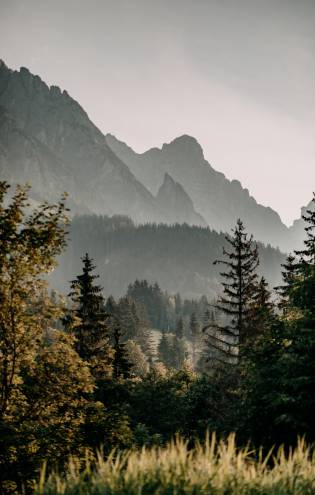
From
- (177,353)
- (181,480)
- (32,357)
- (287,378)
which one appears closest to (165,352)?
(177,353)

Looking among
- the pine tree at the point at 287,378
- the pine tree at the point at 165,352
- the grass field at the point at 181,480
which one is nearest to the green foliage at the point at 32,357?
the pine tree at the point at 287,378

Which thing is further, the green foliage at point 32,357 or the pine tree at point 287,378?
the pine tree at point 287,378

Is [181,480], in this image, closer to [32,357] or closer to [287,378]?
[32,357]

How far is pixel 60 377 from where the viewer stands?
1156 cm

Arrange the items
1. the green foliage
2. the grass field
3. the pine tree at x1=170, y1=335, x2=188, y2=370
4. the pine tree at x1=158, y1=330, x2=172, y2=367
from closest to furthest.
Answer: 1. the grass field
2. the green foliage
3. the pine tree at x1=158, y1=330, x2=172, y2=367
4. the pine tree at x1=170, y1=335, x2=188, y2=370

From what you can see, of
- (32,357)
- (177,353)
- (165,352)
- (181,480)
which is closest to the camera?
(181,480)

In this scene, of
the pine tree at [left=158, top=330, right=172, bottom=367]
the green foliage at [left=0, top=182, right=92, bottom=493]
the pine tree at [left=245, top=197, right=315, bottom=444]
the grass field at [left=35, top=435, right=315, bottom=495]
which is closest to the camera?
the grass field at [left=35, top=435, right=315, bottom=495]

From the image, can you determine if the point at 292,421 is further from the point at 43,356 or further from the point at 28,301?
the point at 28,301

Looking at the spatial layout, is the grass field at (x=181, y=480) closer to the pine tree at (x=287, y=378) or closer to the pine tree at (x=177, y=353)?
the pine tree at (x=287, y=378)

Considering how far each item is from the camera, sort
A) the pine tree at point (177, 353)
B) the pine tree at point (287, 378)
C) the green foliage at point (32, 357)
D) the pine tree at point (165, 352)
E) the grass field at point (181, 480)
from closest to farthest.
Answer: the grass field at point (181, 480), the green foliage at point (32, 357), the pine tree at point (287, 378), the pine tree at point (165, 352), the pine tree at point (177, 353)

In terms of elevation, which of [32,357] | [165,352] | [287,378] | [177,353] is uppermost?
[32,357]

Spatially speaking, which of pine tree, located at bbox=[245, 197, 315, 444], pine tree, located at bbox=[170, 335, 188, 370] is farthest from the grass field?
pine tree, located at bbox=[170, 335, 188, 370]

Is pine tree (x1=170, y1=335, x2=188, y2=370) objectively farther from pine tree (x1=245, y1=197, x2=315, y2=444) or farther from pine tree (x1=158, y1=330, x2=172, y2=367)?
pine tree (x1=245, y1=197, x2=315, y2=444)

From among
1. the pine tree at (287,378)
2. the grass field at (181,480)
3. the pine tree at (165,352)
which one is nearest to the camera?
the grass field at (181,480)
